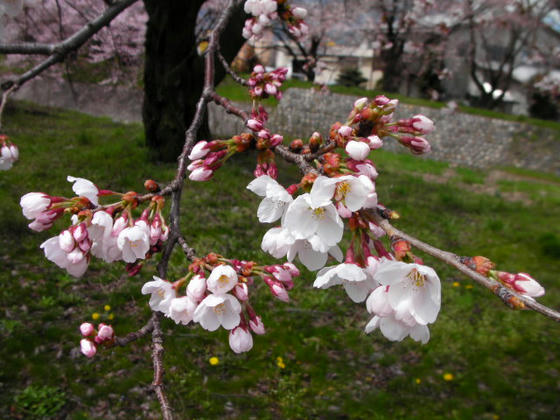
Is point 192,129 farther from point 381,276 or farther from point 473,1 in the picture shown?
point 473,1

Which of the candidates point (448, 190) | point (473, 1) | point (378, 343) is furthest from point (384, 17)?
point (378, 343)

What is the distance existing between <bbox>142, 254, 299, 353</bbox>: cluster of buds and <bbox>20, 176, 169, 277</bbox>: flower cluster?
0.11m

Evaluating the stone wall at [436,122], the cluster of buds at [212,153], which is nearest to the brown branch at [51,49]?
the cluster of buds at [212,153]

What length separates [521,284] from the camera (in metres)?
0.70

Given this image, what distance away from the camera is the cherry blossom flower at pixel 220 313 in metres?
0.92

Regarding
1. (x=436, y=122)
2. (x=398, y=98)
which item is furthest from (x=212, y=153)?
(x=436, y=122)

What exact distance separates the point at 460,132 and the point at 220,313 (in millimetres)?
11397

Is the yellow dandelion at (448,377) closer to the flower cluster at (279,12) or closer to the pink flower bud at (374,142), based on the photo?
the flower cluster at (279,12)

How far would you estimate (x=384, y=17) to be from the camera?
12.0 meters

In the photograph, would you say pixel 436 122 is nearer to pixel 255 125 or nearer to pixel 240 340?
pixel 255 125

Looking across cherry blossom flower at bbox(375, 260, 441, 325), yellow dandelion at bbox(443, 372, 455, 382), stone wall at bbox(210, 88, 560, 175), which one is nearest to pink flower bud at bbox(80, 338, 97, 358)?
cherry blossom flower at bbox(375, 260, 441, 325)

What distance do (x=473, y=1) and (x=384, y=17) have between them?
15.2ft

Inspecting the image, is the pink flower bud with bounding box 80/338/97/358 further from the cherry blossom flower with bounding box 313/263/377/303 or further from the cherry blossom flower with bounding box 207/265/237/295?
the cherry blossom flower with bounding box 313/263/377/303

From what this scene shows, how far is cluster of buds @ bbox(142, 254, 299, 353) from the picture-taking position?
2.95 ft
